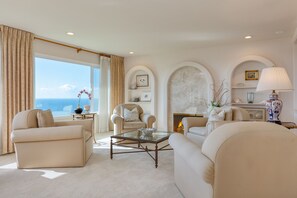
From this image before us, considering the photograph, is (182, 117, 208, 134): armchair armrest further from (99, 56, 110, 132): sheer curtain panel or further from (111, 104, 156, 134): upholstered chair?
(99, 56, 110, 132): sheer curtain panel

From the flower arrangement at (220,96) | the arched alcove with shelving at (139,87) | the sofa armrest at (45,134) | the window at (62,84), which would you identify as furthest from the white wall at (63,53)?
the flower arrangement at (220,96)

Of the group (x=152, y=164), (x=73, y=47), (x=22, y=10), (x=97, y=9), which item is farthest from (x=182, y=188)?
(x=73, y=47)

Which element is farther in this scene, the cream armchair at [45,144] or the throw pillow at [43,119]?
the throw pillow at [43,119]

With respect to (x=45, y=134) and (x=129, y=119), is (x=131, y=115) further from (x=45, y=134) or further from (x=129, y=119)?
(x=45, y=134)

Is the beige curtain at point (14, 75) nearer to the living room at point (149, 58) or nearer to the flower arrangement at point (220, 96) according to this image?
the living room at point (149, 58)

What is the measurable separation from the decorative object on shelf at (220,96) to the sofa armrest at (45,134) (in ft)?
11.6

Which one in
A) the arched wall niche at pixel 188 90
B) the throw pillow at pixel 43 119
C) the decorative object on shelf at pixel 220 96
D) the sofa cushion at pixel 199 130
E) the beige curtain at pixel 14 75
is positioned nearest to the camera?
the throw pillow at pixel 43 119

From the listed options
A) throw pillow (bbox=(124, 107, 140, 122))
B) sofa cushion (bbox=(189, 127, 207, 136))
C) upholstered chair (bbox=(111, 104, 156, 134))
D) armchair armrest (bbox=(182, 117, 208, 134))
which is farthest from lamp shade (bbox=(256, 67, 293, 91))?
throw pillow (bbox=(124, 107, 140, 122))

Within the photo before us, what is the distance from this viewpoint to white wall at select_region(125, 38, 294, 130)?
15.7 ft

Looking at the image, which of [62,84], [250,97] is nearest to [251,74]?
[250,97]

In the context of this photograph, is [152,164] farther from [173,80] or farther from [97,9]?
[173,80]

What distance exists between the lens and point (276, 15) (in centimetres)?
343

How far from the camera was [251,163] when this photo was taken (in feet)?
4.58

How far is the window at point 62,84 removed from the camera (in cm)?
489
